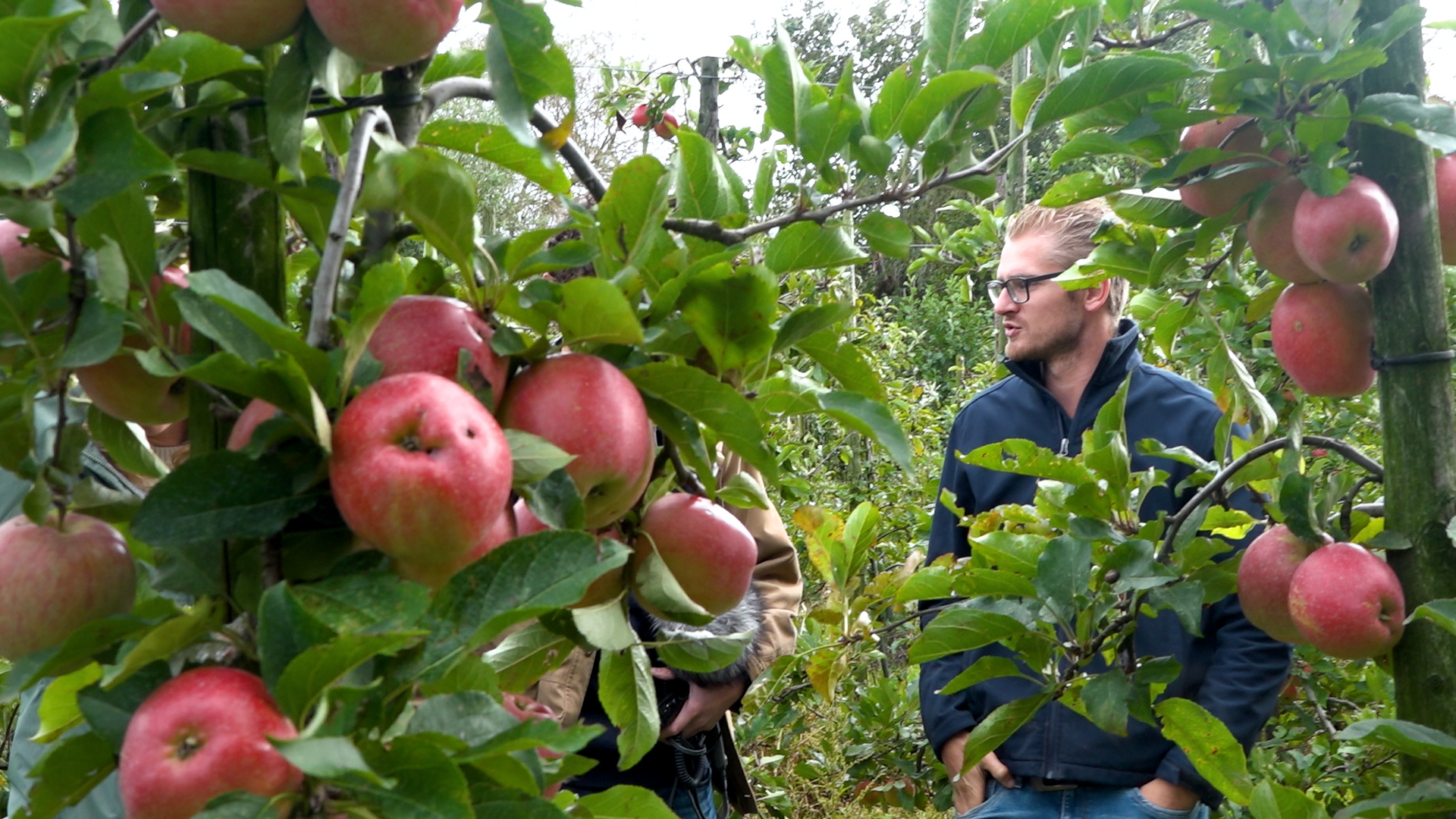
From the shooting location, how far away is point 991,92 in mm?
736

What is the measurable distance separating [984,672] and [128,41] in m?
1.00

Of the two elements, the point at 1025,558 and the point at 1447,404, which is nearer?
the point at 1447,404

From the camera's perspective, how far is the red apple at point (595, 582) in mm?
687

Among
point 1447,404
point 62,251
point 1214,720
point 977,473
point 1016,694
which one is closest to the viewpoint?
point 62,251

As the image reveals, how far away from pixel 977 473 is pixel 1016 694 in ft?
1.59

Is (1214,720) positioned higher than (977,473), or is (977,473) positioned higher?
(1214,720)

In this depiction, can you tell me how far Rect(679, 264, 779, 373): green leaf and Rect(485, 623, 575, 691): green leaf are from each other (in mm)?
207

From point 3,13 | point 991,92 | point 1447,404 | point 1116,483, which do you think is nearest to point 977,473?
point 1116,483

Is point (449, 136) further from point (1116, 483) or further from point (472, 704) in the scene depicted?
point (1116, 483)

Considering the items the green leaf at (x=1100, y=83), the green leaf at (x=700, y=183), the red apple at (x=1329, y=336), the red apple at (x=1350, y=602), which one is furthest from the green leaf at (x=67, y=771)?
the red apple at (x=1329, y=336)

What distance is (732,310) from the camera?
2.15 ft

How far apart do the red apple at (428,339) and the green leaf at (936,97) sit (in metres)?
0.31

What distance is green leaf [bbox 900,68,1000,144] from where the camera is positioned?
0.71 meters

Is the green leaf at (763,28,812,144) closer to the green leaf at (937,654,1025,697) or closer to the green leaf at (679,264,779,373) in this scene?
the green leaf at (679,264,779,373)
